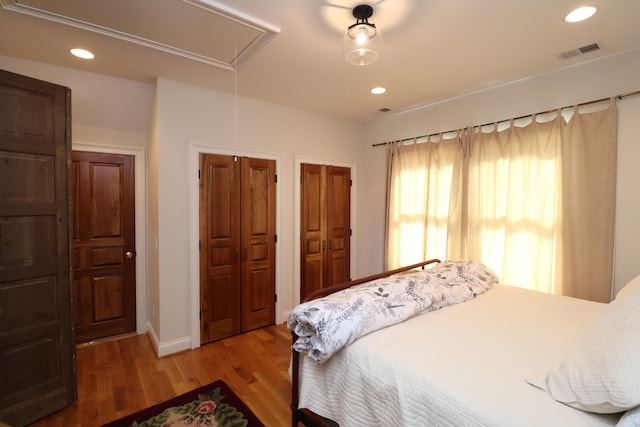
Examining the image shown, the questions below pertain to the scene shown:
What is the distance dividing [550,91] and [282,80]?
238 centimetres

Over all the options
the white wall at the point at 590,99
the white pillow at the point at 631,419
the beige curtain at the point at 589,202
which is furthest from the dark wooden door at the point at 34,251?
the beige curtain at the point at 589,202

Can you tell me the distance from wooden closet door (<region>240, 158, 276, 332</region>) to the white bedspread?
183cm

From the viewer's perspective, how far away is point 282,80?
2803mm

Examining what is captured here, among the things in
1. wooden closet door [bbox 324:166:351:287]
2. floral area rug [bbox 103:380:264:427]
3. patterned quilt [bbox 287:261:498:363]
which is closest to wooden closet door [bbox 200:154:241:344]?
floral area rug [bbox 103:380:264:427]

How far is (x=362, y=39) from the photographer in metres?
1.66

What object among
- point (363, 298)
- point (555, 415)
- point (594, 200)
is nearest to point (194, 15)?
point (363, 298)

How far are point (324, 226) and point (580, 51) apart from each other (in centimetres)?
291

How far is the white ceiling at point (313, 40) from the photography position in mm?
1764

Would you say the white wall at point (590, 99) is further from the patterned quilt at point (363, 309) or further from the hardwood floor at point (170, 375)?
the hardwood floor at point (170, 375)

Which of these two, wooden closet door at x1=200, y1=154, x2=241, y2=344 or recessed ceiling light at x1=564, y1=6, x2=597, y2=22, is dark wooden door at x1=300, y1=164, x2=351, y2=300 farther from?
recessed ceiling light at x1=564, y1=6, x2=597, y2=22

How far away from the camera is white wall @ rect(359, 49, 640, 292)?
2.26 m

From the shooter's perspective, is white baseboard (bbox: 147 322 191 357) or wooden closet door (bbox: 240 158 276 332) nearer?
white baseboard (bbox: 147 322 191 357)

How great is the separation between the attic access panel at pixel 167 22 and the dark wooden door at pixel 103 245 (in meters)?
1.49

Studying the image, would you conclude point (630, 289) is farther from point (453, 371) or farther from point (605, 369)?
point (453, 371)
